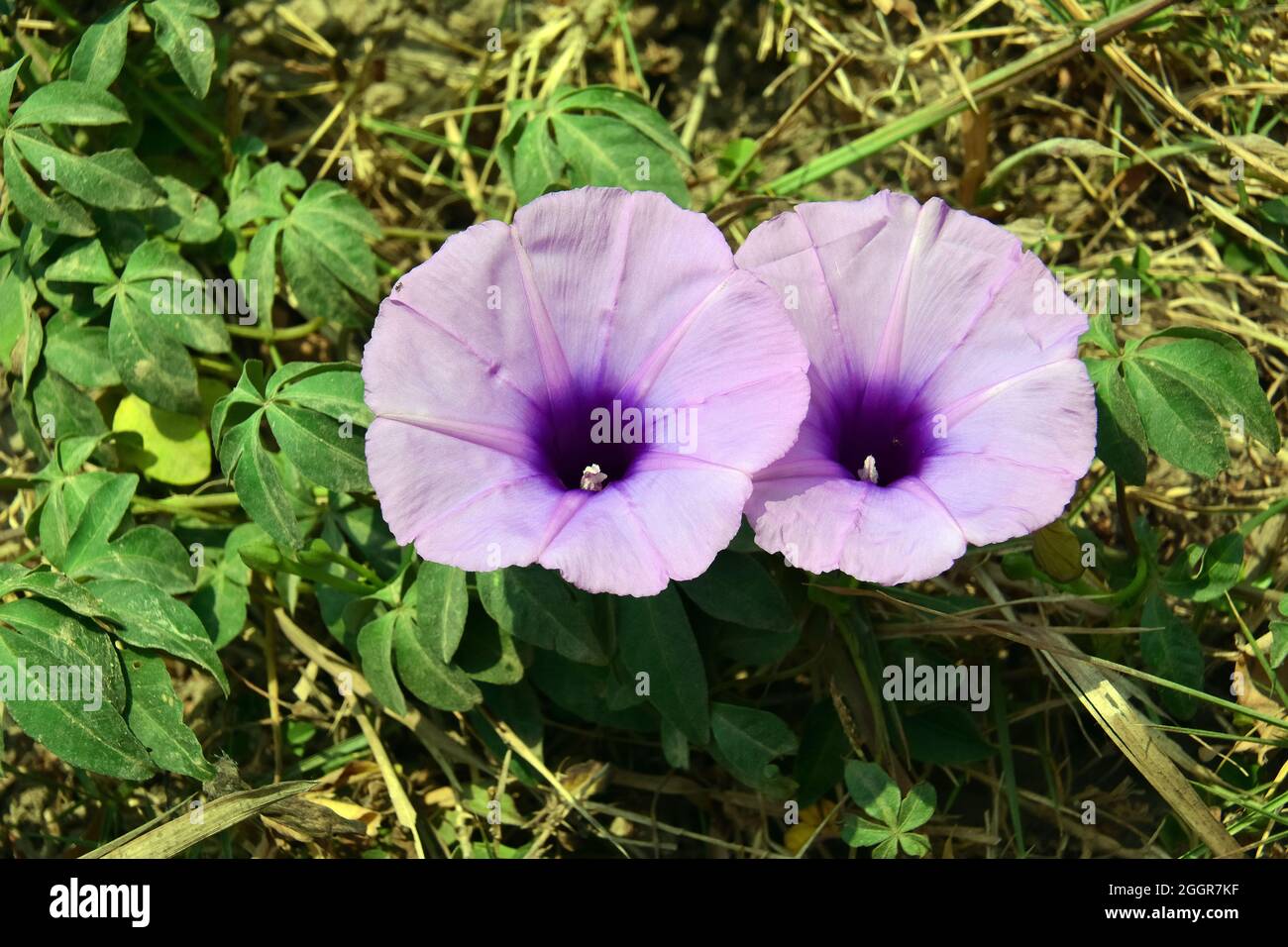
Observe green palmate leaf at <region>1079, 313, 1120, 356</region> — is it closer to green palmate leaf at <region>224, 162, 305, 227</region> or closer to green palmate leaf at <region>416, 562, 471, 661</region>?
green palmate leaf at <region>416, 562, 471, 661</region>

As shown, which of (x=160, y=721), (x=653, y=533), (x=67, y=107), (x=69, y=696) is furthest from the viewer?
(x=67, y=107)

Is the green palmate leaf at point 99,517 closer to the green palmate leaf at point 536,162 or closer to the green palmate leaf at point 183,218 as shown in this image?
the green palmate leaf at point 183,218

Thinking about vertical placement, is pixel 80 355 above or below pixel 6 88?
below

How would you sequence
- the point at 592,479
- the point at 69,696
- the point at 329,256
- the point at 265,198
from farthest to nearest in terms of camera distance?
the point at 265,198 → the point at 329,256 → the point at 69,696 → the point at 592,479

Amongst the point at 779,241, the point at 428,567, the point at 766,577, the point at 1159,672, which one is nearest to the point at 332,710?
the point at 428,567

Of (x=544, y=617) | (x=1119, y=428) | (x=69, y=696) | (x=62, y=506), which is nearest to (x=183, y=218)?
(x=62, y=506)

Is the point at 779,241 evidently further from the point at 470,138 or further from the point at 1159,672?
the point at 470,138

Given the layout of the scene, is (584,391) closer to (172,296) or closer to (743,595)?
(743,595)
